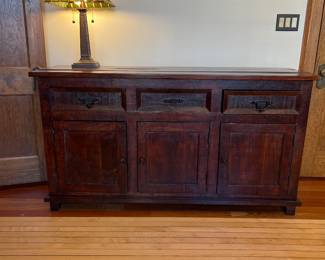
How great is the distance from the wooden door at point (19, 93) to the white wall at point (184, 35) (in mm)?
119

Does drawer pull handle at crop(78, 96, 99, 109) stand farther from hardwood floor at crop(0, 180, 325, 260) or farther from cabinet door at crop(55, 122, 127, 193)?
hardwood floor at crop(0, 180, 325, 260)

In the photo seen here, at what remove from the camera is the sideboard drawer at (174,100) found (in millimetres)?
1679

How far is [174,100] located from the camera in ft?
5.53

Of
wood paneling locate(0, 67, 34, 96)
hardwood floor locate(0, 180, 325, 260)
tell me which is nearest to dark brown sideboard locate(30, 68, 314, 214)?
hardwood floor locate(0, 180, 325, 260)

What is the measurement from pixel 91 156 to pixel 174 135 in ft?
1.75

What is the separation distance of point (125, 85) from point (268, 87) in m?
0.82

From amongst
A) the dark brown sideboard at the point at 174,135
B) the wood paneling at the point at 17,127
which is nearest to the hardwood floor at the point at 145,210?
the dark brown sideboard at the point at 174,135

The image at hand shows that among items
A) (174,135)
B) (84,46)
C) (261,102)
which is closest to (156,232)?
(174,135)

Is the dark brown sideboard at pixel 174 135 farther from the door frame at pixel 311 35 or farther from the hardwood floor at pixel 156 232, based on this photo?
the door frame at pixel 311 35

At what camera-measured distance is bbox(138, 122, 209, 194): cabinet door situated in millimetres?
1734

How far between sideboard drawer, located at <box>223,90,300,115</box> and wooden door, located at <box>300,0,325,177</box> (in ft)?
2.29

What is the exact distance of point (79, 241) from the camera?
165 centimetres

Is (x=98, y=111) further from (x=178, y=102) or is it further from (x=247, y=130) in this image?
(x=247, y=130)

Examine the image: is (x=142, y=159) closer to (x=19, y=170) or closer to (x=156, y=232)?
(x=156, y=232)
